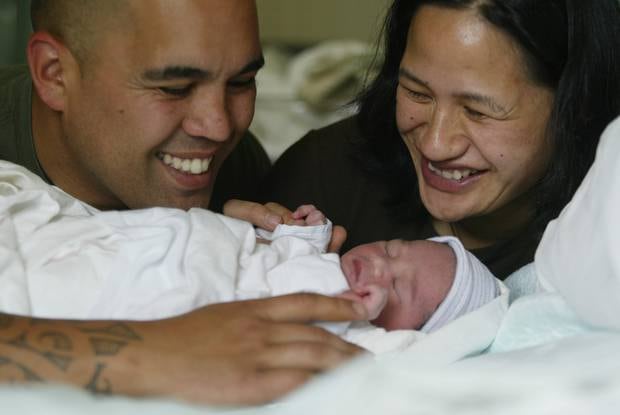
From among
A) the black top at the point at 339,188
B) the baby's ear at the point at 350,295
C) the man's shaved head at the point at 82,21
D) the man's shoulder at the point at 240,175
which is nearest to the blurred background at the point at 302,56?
the man's shoulder at the point at 240,175

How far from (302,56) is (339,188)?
6.14ft

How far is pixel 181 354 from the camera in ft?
3.41

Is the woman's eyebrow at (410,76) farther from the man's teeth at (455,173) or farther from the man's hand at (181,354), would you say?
the man's hand at (181,354)

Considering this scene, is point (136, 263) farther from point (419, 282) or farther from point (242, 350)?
point (419, 282)

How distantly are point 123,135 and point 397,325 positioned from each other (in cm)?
64

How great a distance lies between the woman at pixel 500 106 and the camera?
1.56 m

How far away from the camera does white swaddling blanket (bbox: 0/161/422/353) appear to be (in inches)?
49.5

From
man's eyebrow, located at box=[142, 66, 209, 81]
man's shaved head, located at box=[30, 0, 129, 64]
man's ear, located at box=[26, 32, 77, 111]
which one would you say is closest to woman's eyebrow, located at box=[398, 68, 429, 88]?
man's eyebrow, located at box=[142, 66, 209, 81]

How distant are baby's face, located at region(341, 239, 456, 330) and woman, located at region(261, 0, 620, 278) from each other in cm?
20

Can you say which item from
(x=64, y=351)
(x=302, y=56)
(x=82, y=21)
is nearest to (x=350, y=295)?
(x=64, y=351)

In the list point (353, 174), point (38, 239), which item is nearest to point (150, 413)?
point (38, 239)

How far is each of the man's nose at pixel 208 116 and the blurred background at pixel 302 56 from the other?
1.06 metres

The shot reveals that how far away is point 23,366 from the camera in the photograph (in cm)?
101

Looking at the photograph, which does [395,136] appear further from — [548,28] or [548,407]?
[548,407]
